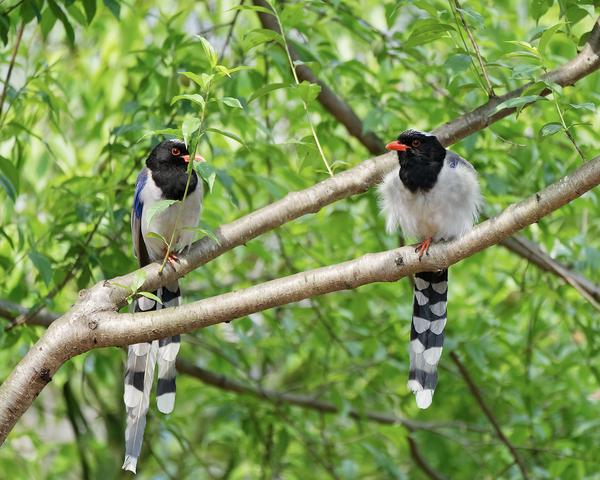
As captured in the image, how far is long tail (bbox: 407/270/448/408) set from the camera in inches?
148

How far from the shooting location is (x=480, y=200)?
4.07 metres

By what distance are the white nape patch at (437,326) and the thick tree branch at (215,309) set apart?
122cm

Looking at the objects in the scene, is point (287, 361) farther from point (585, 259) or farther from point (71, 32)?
point (71, 32)

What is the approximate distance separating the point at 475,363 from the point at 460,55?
2.22 meters

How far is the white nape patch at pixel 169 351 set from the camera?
390 cm

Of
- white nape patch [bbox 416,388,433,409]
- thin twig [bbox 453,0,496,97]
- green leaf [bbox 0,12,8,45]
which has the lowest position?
white nape patch [bbox 416,388,433,409]

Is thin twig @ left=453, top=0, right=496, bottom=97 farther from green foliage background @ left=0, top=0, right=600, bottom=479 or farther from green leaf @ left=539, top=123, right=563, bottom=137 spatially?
green leaf @ left=539, top=123, right=563, bottom=137

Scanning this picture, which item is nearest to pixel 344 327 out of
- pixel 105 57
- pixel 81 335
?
pixel 105 57

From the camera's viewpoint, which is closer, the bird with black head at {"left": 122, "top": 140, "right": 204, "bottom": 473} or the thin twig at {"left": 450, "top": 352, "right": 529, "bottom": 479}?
the bird with black head at {"left": 122, "top": 140, "right": 204, "bottom": 473}

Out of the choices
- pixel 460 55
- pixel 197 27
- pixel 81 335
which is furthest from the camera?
pixel 197 27

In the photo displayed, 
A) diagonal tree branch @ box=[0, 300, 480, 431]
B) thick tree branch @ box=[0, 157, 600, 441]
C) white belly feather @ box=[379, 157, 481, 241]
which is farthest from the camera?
diagonal tree branch @ box=[0, 300, 480, 431]

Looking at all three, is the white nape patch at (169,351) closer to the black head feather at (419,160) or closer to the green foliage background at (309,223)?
the green foliage background at (309,223)

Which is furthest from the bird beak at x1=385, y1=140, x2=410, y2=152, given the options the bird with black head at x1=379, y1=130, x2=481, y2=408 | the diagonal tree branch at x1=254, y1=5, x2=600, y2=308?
the diagonal tree branch at x1=254, y1=5, x2=600, y2=308

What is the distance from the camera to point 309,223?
17.7 ft
